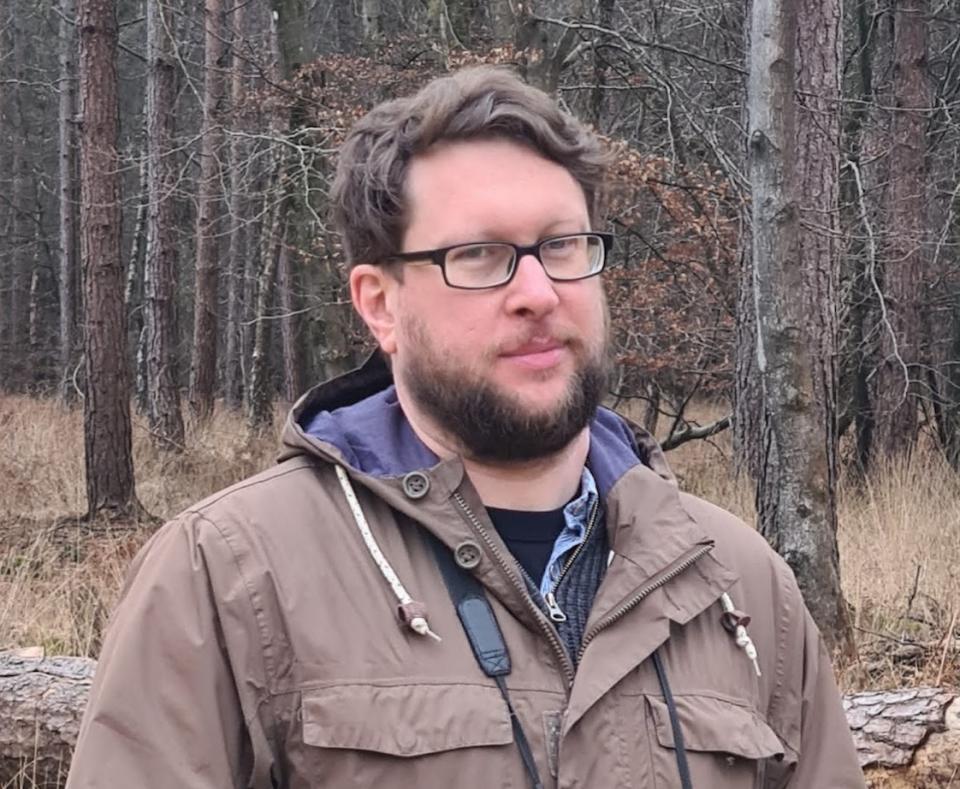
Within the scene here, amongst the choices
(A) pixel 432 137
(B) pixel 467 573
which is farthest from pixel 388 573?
(A) pixel 432 137

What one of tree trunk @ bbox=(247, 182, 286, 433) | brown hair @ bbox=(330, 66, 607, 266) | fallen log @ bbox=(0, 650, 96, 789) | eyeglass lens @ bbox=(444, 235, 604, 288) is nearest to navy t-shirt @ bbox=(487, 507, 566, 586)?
eyeglass lens @ bbox=(444, 235, 604, 288)

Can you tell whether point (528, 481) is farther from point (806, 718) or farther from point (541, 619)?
point (806, 718)

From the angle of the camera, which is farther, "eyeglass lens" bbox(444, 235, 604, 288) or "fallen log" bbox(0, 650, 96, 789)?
"fallen log" bbox(0, 650, 96, 789)

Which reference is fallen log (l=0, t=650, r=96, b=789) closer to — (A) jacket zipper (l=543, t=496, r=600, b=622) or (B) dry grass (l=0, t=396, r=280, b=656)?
(B) dry grass (l=0, t=396, r=280, b=656)

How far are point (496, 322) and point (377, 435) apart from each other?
0.27 meters

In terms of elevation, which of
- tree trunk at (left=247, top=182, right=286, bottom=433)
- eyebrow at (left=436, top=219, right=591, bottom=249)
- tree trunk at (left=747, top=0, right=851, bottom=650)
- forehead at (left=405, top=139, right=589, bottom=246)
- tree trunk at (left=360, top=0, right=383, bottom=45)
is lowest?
tree trunk at (left=247, top=182, right=286, bottom=433)

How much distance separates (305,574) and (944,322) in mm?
13905

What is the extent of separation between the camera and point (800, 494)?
504cm

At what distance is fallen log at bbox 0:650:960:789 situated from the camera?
12.4 feet

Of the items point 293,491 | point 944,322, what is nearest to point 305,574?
point 293,491

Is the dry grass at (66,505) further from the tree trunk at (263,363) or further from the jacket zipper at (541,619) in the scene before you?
the jacket zipper at (541,619)

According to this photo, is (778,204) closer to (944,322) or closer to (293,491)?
(293,491)

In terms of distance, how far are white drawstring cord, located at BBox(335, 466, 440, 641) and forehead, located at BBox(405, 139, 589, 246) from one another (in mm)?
410

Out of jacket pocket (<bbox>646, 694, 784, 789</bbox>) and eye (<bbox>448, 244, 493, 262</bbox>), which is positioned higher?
eye (<bbox>448, 244, 493, 262</bbox>)
